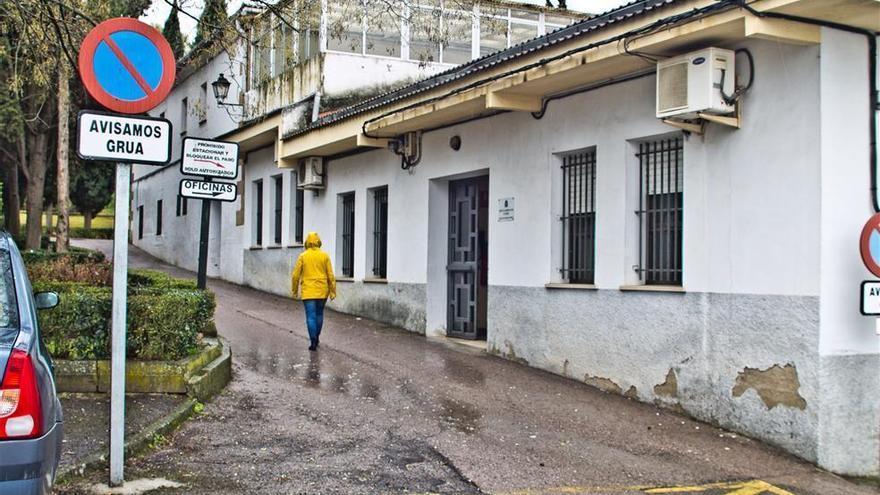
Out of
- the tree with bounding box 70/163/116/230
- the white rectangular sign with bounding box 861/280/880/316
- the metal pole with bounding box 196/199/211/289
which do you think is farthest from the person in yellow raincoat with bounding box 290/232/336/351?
the tree with bounding box 70/163/116/230

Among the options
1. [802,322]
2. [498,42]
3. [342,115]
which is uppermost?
[498,42]

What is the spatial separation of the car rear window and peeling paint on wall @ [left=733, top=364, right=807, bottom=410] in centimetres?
613

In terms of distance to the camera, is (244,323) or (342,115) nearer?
(244,323)

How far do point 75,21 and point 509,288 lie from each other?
22.9 ft

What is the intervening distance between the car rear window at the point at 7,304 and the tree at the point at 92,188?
109 ft

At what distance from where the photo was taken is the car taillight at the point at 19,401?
12.3 ft

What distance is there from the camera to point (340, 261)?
16.7m

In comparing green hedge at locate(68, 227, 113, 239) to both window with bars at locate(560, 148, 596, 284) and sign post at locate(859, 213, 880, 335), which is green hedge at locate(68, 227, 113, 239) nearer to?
window with bars at locate(560, 148, 596, 284)

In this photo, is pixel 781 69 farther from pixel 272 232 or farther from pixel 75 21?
pixel 272 232

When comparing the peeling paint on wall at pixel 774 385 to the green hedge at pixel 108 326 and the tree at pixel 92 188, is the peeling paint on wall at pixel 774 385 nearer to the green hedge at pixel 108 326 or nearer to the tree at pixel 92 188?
the green hedge at pixel 108 326

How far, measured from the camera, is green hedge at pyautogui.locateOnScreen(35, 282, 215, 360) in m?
7.64

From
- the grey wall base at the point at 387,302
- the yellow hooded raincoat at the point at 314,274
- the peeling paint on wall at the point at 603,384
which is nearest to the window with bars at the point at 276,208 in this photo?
the grey wall base at the point at 387,302

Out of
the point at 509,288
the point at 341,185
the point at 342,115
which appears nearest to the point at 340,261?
the point at 341,185

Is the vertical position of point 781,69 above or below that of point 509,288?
above
